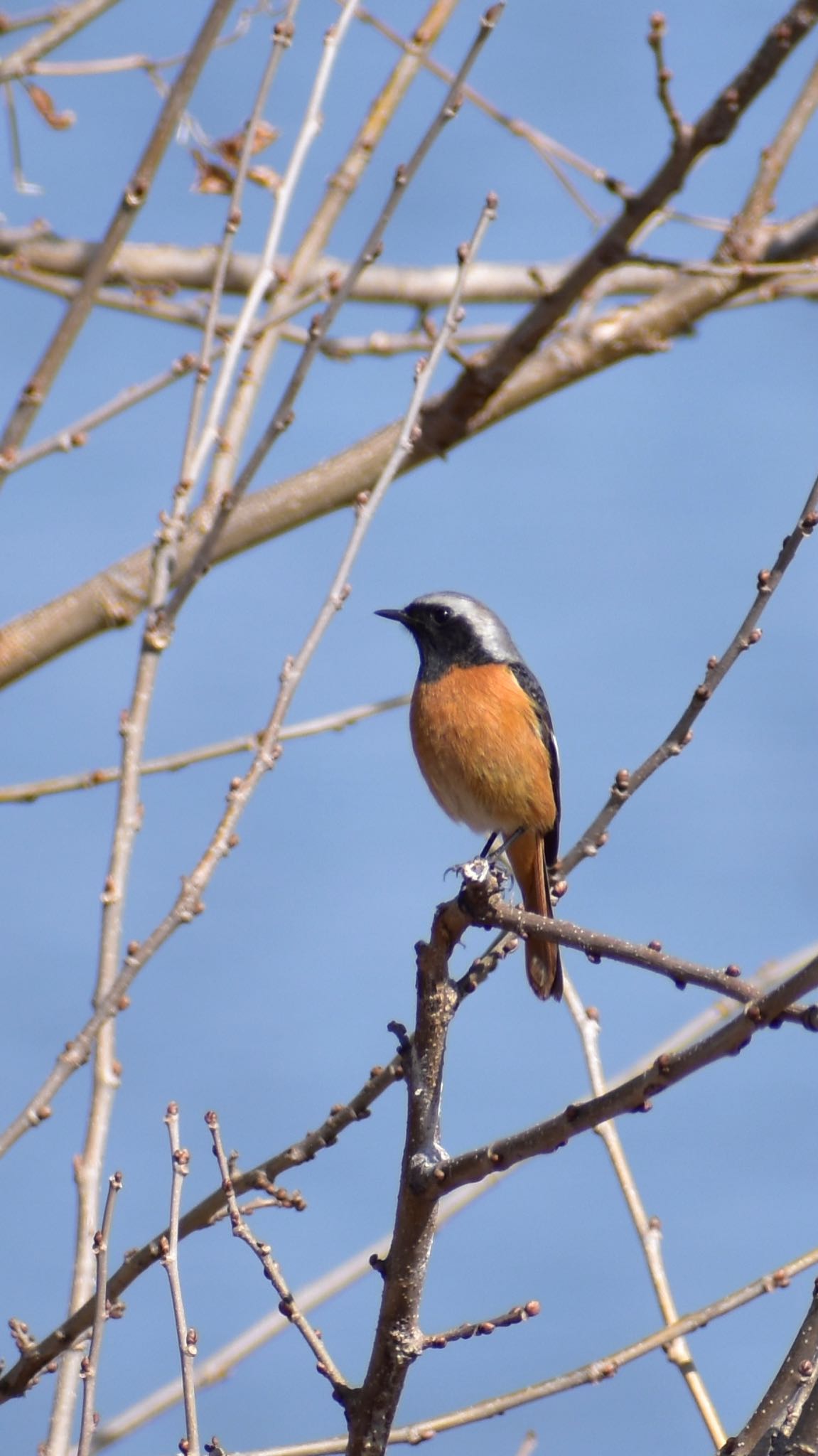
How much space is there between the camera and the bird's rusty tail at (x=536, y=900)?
554 cm

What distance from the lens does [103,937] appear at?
9.64 feet

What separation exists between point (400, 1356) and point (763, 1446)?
0.62m

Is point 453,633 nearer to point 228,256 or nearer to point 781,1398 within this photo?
point 228,256

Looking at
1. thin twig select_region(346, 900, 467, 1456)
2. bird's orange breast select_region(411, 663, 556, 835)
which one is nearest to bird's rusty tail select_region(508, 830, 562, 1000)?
bird's orange breast select_region(411, 663, 556, 835)

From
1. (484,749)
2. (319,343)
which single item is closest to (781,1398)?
(319,343)

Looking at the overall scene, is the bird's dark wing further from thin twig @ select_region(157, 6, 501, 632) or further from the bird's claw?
thin twig @ select_region(157, 6, 501, 632)

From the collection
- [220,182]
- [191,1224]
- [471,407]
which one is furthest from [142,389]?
[191,1224]

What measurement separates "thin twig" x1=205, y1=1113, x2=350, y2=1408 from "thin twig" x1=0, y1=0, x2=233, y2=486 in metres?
1.47

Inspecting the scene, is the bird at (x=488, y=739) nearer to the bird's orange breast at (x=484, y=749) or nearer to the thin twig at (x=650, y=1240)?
the bird's orange breast at (x=484, y=749)

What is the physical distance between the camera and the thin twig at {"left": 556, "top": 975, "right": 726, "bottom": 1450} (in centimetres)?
310

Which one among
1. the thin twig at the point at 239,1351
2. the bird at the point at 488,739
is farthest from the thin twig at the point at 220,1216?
the bird at the point at 488,739

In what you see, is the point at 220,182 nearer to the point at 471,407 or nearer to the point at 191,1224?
the point at 471,407

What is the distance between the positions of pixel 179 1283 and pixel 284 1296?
0.68 ft

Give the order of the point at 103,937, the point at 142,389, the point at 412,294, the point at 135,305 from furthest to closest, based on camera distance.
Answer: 1. the point at 412,294
2. the point at 135,305
3. the point at 142,389
4. the point at 103,937
